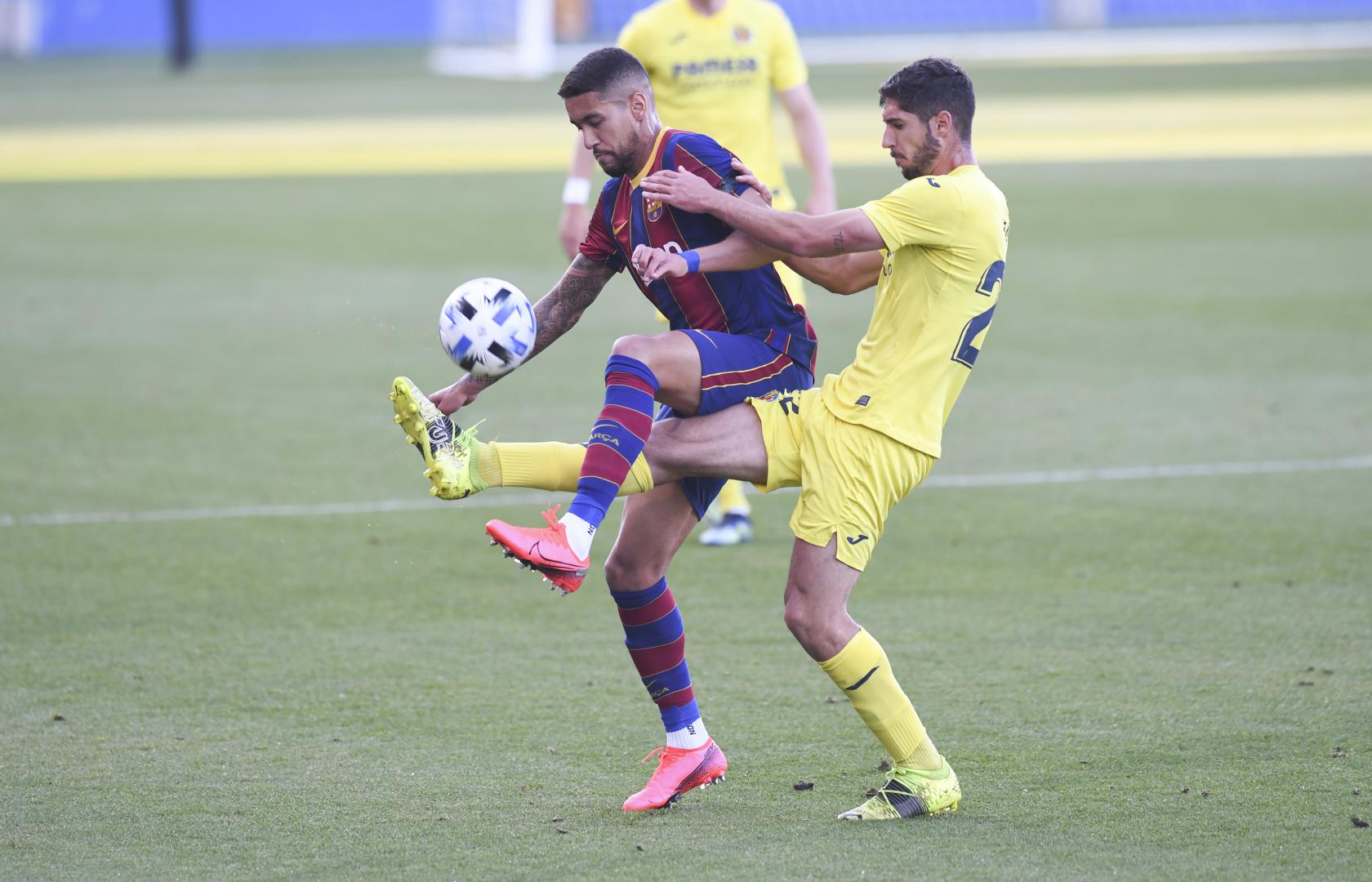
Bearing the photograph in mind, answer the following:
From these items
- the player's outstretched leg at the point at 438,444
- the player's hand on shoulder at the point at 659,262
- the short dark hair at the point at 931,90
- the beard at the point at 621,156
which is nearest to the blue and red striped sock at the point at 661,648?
Result: the player's outstretched leg at the point at 438,444

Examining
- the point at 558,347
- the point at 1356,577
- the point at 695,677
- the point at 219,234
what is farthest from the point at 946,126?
the point at 219,234

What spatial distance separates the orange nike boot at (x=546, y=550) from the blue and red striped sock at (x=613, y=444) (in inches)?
5.4

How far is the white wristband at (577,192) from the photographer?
28.4ft

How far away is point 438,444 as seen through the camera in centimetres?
480

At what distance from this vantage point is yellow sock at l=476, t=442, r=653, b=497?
4871 millimetres

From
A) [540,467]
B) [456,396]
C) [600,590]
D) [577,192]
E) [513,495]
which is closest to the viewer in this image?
[540,467]

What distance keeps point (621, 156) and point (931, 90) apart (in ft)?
2.95

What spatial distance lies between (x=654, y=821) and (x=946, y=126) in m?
2.07

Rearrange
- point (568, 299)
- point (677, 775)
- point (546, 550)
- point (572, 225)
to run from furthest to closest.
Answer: point (572, 225), point (568, 299), point (677, 775), point (546, 550)

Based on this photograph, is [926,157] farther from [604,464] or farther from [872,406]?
[604,464]

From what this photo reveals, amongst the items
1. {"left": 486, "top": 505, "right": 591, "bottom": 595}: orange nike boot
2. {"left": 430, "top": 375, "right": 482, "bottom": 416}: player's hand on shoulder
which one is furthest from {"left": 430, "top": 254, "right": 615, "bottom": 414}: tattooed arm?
{"left": 486, "top": 505, "right": 591, "bottom": 595}: orange nike boot

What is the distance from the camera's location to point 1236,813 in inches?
190

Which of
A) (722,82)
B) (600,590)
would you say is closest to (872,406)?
(600,590)

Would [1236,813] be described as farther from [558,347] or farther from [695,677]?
[558,347]
